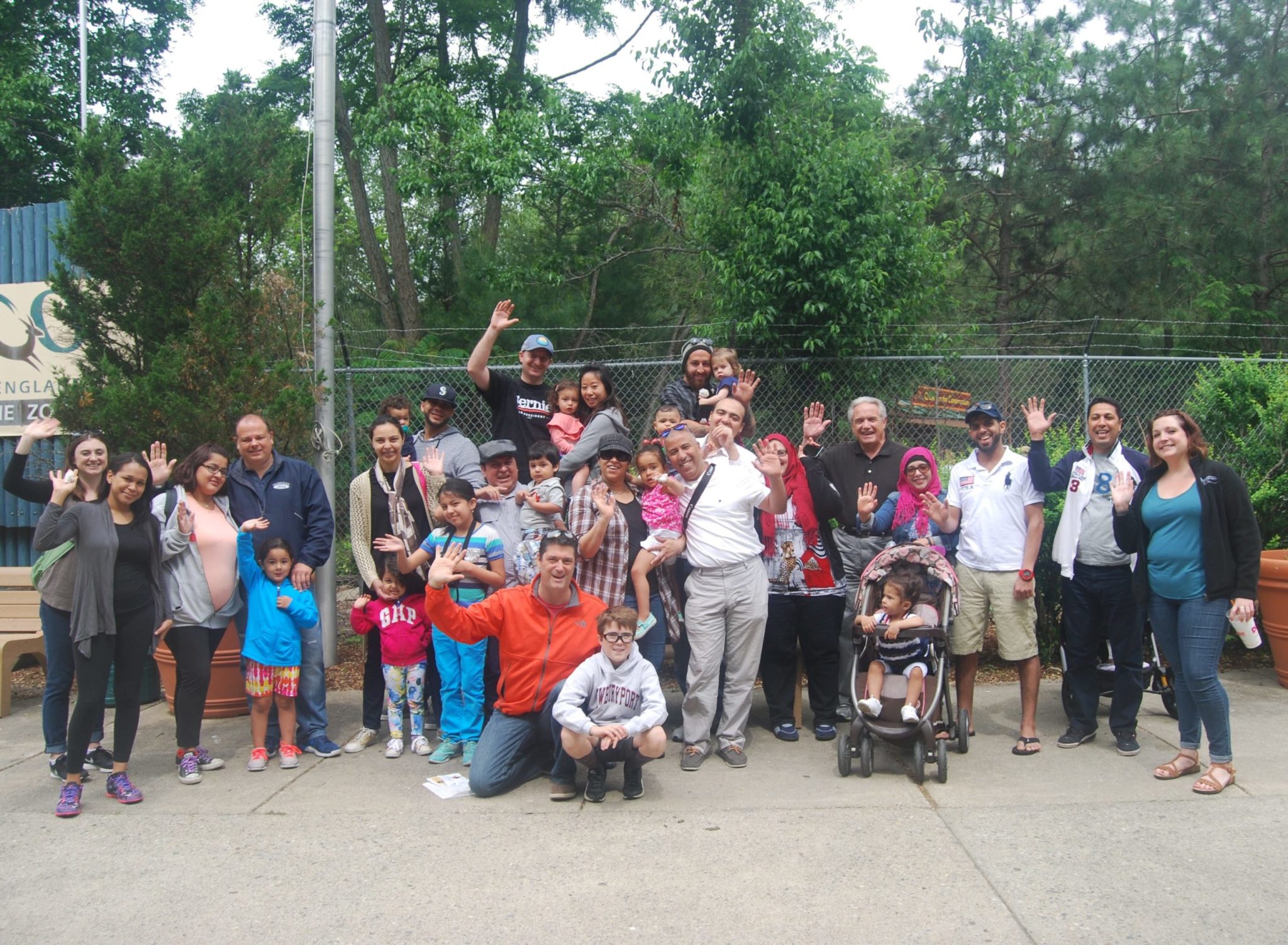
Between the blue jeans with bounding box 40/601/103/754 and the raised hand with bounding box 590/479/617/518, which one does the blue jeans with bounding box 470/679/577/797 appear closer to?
the raised hand with bounding box 590/479/617/518

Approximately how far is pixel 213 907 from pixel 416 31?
62.1ft

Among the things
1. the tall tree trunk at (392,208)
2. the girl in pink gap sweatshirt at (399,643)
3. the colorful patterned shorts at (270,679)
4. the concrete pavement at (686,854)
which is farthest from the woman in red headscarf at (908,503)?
the tall tree trunk at (392,208)

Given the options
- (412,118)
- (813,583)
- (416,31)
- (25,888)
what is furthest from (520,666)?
(416,31)

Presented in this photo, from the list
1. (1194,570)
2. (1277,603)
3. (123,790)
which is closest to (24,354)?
(123,790)

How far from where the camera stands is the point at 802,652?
608 centimetres

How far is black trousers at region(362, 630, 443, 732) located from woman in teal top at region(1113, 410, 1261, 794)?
153 inches

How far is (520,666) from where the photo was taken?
5262 mm

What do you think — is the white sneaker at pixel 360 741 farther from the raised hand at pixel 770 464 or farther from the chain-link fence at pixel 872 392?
the raised hand at pixel 770 464

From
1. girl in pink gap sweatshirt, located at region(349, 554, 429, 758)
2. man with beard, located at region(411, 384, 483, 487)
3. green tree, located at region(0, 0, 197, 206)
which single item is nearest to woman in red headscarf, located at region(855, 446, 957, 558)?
man with beard, located at region(411, 384, 483, 487)

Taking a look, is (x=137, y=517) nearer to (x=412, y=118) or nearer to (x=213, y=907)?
(x=213, y=907)

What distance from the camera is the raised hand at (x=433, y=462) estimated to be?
5.76 metres

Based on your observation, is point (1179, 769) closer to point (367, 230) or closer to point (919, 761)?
point (919, 761)

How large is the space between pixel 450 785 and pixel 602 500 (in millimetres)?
1651

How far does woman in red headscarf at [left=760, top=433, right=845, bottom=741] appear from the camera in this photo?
593cm
